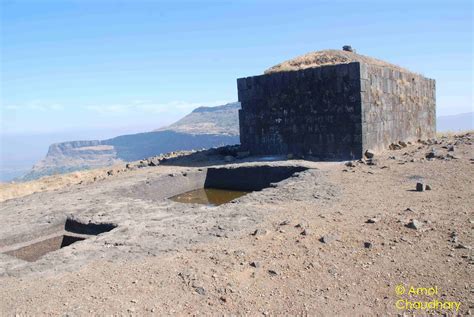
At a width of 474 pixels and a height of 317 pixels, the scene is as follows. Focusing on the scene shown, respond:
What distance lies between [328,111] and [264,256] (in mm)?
8253

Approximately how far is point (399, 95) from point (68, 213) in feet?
36.4

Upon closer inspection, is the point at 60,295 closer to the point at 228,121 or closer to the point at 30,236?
the point at 30,236

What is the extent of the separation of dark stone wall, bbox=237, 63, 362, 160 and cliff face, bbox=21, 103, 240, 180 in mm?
88931

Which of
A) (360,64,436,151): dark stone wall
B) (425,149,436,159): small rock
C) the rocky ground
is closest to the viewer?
the rocky ground

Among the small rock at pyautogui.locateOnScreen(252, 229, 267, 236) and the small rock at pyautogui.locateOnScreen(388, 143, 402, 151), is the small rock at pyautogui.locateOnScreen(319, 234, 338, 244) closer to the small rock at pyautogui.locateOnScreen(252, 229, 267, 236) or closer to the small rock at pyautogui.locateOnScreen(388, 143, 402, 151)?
the small rock at pyautogui.locateOnScreen(252, 229, 267, 236)

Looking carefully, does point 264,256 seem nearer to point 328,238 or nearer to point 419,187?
point 328,238

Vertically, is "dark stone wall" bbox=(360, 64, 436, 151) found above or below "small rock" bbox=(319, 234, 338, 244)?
above

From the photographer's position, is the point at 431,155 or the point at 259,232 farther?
the point at 431,155

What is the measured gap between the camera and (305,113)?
41.1ft

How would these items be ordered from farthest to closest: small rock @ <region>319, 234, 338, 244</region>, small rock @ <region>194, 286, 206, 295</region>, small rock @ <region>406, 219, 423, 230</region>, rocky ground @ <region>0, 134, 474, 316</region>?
small rock @ <region>406, 219, 423, 230</region>, small rock @ <region>319, 234, 338, 244</region>, small rock @ <region>194, 286, 206, 295</region>, rocky ground @ <region>0, 134, 474, 316</region>

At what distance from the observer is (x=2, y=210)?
8391 millimetres

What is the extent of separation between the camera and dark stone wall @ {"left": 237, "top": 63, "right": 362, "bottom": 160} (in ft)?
38.0

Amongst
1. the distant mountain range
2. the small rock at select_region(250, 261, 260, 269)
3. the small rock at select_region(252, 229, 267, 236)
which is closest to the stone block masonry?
the small rock at select_region(252, 229, 267, 236)

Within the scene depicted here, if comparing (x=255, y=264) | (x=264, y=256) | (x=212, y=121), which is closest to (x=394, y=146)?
(x=264, y=256)
